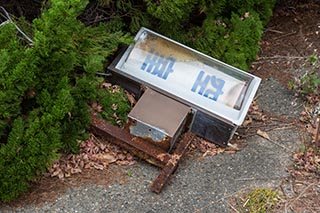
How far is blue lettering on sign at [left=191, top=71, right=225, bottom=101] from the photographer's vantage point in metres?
4.33

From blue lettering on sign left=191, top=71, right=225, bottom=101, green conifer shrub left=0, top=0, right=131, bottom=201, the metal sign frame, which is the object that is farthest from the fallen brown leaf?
green conifer shrub left=0, top=0, right=131, bottom=201

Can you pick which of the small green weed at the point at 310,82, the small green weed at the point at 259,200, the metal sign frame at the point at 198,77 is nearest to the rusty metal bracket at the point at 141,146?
the metal sign frame at the point at 198,77

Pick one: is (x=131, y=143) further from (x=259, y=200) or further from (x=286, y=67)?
(x=286, y=67)

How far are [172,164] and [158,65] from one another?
0.89 metres

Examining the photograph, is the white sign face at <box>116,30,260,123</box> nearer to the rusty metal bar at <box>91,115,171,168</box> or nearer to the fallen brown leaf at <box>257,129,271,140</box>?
the fallen brown leaf at <box>257,129,271,140</box>

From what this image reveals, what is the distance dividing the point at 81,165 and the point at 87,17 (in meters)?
1.32

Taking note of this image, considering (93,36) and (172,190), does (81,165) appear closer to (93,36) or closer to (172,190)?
(172,190)

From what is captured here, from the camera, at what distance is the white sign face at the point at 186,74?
4312 mm

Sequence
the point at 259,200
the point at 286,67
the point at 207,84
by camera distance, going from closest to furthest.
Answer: the point at 259,200, the point at 207,84, the point at 286,67

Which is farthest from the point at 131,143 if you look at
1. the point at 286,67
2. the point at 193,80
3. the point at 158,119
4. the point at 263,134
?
the point at 286,67

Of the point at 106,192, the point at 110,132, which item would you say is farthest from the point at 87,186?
the point at 110,132

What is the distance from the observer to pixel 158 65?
4465 mm

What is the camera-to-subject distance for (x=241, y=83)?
14.6ft

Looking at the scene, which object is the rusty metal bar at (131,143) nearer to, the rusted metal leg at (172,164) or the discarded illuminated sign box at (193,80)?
the rusted metal leg at (172,164)
